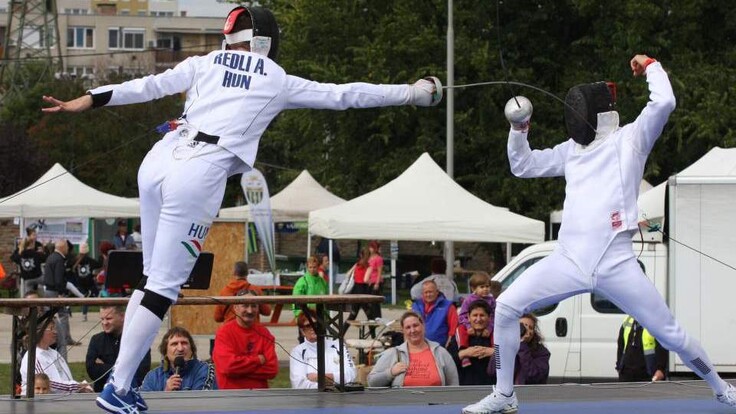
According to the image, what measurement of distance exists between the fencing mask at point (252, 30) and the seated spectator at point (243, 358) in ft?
10.4

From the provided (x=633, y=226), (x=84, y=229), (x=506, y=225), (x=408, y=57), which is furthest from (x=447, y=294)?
(x=84, y=229)

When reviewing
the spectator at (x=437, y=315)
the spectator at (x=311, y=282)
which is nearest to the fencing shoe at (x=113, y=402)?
the spectator at (x=437, y=315)

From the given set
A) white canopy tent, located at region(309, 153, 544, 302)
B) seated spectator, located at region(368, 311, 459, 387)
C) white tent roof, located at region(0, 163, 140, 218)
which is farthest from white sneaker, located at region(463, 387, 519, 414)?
white tent roof, located at region(0, 163, 140, 218)

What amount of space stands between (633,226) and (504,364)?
106 centimetres

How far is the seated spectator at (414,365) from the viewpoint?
10.3 meters

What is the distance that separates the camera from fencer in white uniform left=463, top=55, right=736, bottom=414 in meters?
7.39

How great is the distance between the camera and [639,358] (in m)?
12.9

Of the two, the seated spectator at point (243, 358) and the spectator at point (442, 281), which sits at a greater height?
the spectator at point (442, 281)

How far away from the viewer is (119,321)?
1091 centimetres

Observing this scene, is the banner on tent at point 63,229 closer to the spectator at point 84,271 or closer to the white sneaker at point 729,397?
the spectator at point 84,271

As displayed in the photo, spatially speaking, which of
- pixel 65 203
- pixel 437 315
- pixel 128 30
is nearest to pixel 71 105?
pixel 437 315

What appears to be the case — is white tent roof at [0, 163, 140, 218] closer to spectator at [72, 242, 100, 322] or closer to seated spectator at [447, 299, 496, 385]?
spectator at [72, 242, 100, 322]

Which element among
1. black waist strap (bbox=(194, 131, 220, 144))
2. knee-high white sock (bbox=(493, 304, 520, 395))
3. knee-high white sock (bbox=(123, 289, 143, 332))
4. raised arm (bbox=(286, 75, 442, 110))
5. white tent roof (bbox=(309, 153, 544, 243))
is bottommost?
knee-high white sock (bbox=(493, 304, 520, 395))

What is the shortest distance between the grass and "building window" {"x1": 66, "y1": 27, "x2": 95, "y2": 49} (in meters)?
92.1
